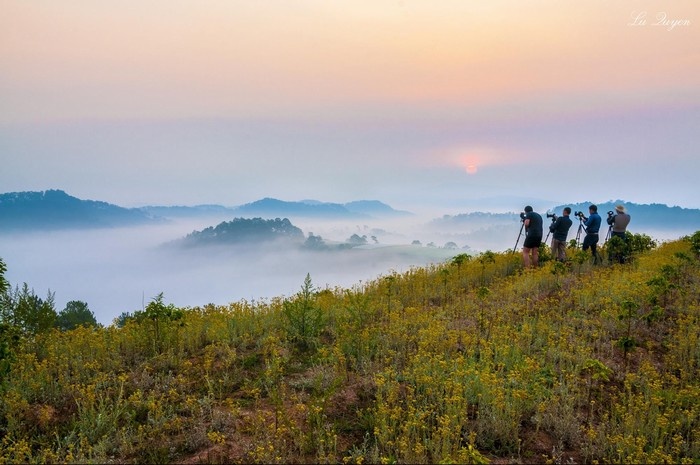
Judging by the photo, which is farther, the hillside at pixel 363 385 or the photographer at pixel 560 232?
the photographer at pixel 560 232

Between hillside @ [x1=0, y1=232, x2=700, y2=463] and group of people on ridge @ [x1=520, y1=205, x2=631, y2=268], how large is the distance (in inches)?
200

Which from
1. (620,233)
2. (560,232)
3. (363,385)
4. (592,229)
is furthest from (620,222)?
(363,385)

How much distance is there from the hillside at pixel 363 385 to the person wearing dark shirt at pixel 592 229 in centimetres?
581

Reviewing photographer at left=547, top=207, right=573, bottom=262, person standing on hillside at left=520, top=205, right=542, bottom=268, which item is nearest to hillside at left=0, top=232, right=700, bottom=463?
person standing on hillside at left=520, top=205, right=542, bottom=268

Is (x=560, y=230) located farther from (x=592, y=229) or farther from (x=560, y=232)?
(x=592, y=229)

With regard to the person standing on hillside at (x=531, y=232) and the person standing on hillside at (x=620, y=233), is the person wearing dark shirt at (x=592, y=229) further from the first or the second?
the person standing on hillside at (x=531, y=232)

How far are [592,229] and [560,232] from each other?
1.36 meters

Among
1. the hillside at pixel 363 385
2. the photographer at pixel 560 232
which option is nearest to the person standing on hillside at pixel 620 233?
the photographer at pixel 560 232

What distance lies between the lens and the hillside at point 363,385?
5219 millimetres

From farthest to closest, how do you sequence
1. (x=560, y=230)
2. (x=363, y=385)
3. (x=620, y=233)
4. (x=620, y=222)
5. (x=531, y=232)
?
(x=620, y=233), (x=620, y=222), (x=560, y=230), (x=531, y=232), (x=363, y=385)

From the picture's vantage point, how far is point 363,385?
21.8 feet

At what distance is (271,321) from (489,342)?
482 centimetres

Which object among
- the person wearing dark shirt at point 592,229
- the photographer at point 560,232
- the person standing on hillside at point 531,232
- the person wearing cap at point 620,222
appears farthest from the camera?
the person wearing cap at point 620,222

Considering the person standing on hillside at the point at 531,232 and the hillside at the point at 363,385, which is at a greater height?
the person standing on hillside at the point at 531,232
